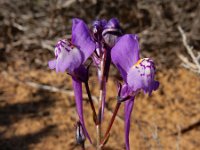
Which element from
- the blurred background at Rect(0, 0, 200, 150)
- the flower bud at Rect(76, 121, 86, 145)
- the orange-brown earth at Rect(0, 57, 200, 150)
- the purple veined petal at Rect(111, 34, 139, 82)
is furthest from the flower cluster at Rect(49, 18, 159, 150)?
the blurred background at Rect(0, 0, 200, 150)

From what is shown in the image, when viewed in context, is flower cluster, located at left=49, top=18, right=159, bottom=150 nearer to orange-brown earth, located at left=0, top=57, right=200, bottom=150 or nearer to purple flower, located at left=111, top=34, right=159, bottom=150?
purple flower, located at left=111, top=34, right=159, bottom=150

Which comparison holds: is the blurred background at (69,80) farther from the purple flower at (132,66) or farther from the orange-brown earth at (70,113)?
the purple flower at (132,66)

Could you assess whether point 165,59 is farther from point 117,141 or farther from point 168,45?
point 117,141

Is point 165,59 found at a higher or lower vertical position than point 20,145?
higher

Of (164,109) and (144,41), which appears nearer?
(164,109)

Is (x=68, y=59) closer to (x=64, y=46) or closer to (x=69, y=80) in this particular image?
(x=64, y=46)

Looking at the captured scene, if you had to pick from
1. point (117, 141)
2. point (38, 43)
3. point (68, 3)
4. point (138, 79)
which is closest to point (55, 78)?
point (38, 43)
